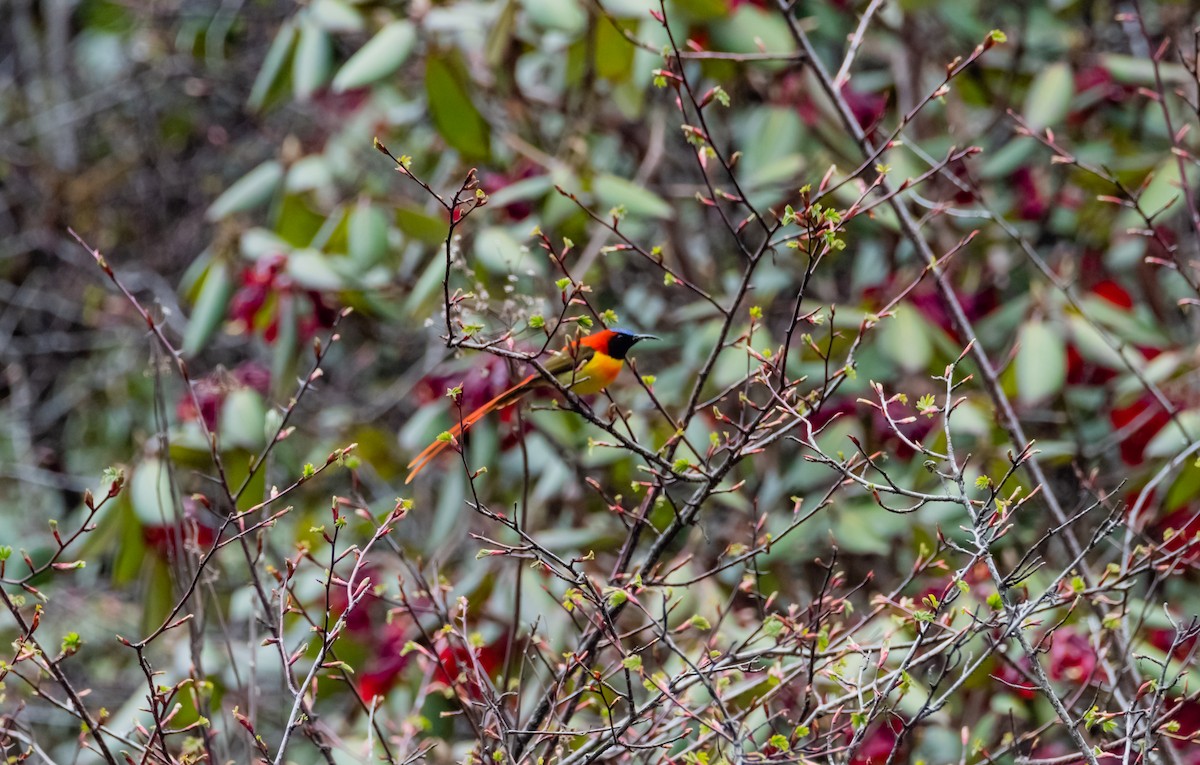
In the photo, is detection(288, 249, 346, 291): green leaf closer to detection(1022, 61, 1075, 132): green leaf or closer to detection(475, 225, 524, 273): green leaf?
detection(475, 225, 524, 273): green leaf

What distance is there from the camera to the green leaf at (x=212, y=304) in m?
3.22

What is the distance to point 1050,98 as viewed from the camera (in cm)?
307

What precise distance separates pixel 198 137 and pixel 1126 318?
437 centimetres

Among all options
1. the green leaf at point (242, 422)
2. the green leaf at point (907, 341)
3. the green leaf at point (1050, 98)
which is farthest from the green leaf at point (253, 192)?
the green leaf at point (1050, 98)

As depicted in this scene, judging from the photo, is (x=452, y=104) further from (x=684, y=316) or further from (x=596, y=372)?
(x=596, y=372)

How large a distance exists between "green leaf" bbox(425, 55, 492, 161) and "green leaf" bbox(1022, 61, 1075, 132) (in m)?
1.41

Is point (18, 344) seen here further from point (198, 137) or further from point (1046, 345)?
point (1046, 345)

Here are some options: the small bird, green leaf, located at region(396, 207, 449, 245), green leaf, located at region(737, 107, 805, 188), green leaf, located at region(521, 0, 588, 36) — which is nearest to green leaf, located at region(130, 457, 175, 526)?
the small bird

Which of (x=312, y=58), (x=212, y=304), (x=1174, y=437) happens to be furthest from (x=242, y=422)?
(x=1174, y=437)

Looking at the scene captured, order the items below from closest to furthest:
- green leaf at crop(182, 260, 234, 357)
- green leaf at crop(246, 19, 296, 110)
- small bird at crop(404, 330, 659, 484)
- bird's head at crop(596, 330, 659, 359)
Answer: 1. small bird at crop(404, 330, 659, 484)
2. bird's head at crop(596, 330, 659, 359)
3. green leaf at crop(182, 260, 234, 357)
4. green leaf at crop(246, 19, 296, 110)

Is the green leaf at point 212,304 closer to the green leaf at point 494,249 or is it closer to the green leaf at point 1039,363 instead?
the green leaf at point 494,249

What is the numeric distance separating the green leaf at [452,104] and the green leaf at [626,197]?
0.41 meters

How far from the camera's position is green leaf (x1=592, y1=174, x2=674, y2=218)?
283cm

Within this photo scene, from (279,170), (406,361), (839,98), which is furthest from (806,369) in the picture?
(406,361)
